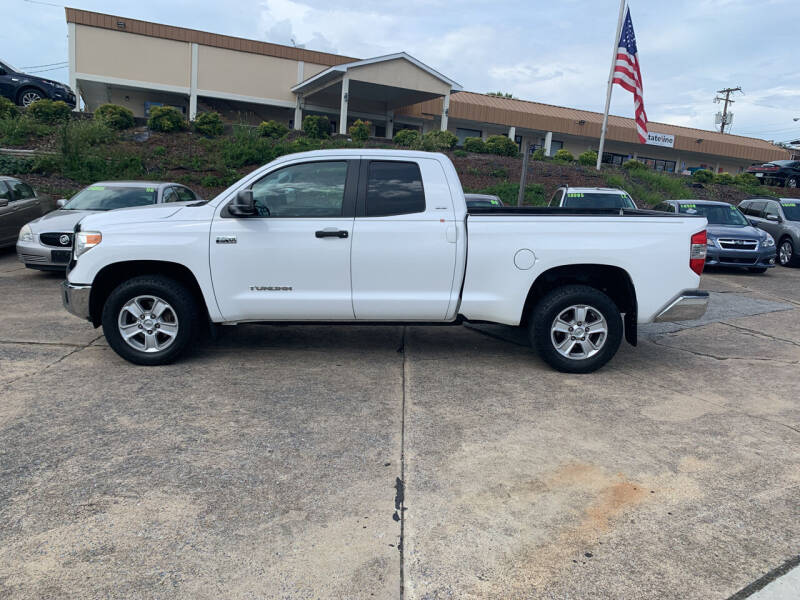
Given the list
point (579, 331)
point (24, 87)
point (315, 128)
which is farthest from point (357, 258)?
point (24, 87)

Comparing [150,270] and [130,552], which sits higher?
[150,270]

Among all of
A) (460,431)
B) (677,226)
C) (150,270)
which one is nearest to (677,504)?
(460,431)

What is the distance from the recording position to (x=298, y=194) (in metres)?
5.32

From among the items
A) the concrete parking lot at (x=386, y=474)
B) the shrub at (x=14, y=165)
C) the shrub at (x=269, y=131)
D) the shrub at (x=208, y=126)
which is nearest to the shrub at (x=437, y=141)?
the shrub at (x=269, y=131)

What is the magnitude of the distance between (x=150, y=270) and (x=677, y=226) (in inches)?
187

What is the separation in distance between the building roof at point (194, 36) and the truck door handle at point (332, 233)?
90.6 feet

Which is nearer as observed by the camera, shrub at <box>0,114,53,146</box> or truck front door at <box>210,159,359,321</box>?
truck front door at <box>210,159,359,321</box>

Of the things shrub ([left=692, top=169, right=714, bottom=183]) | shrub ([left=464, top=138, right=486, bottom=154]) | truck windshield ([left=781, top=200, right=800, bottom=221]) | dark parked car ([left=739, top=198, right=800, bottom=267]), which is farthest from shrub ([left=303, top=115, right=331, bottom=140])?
shrub ([left=692, top=169, right=714, bottom=183])

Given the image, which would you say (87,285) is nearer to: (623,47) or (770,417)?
(770,417)

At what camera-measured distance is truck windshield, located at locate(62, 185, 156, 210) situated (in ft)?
32.9

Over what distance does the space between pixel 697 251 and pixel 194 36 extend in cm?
2895

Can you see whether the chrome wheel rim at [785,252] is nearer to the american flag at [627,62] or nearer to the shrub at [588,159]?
the american flag at [627,62]

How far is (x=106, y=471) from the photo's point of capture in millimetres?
3518

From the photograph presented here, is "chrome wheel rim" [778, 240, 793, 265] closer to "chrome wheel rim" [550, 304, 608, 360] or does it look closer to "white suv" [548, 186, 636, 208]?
"white suv" [548, 186, 636, 208]
